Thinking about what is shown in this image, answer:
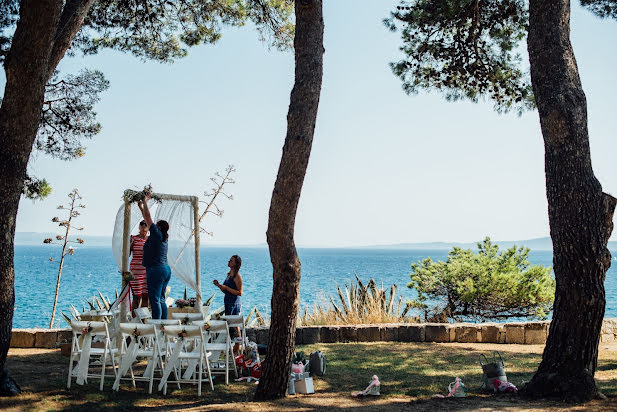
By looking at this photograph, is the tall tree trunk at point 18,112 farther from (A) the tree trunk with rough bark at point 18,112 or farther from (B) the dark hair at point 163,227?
(B) the dark hair at point 163,227

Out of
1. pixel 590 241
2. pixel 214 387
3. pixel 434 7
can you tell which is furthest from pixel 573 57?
pixel 214 387

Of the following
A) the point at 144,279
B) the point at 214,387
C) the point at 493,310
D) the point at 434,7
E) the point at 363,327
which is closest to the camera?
the point at 214,387

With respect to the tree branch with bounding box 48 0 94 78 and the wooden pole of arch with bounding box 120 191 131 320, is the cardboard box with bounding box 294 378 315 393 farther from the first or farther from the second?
the tree branch with bounding box 48 0 94 78

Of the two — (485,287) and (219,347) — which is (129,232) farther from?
(485,287)

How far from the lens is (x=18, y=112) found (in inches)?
212

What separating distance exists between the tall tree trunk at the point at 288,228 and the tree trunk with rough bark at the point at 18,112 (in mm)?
2306

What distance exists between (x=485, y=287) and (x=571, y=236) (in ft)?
18.8

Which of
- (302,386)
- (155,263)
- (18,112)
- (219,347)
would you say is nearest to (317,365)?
(302,386)

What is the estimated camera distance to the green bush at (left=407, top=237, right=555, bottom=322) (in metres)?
10.9

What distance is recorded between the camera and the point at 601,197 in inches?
216

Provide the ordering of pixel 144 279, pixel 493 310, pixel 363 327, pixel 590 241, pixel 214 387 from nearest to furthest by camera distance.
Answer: pixel 590 241, pixel 214 387, pixel 144 279, pixel 363 327, pixel 493 310

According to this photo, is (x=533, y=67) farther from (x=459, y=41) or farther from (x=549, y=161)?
(x=459, y=41)

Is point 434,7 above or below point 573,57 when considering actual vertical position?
above

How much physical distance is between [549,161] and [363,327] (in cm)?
432
